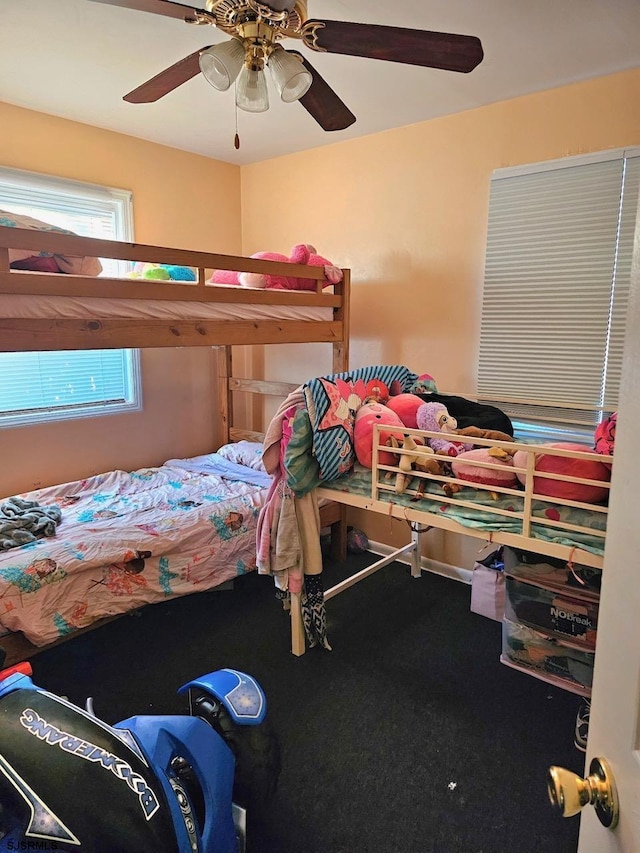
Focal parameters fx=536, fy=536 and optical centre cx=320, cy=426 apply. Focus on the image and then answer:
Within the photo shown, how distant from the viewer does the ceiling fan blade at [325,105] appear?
1810 mm

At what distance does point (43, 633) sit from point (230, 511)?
3.14 feet

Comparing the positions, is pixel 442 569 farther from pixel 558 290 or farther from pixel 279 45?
pixel 279 45

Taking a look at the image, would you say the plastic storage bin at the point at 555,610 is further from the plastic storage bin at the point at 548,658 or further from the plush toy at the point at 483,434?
the plush toy at the point at 483,434

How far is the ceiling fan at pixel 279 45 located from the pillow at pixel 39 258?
0.68 metres

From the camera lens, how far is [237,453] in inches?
135

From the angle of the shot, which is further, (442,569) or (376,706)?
(442,569)

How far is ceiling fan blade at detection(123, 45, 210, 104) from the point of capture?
5.49 ft

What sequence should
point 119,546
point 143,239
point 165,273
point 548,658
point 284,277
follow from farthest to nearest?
point 143,239, point 284,277, point 165,273, point 119,546, point 548,658

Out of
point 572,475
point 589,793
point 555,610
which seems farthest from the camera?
point 555,610

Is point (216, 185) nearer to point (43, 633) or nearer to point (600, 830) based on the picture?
point (43, 633)

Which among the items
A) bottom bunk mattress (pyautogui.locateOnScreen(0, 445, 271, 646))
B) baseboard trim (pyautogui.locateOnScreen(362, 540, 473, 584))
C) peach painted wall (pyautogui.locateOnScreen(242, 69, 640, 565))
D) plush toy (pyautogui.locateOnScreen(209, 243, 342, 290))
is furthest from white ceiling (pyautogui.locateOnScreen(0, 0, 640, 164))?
baseboard trim (pyautogui.locateOnScreen(362, 540, 473, 584))

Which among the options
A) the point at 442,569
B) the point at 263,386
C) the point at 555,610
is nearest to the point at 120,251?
the point at 263,386

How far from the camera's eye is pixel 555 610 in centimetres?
197

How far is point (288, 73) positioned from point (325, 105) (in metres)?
0.36
